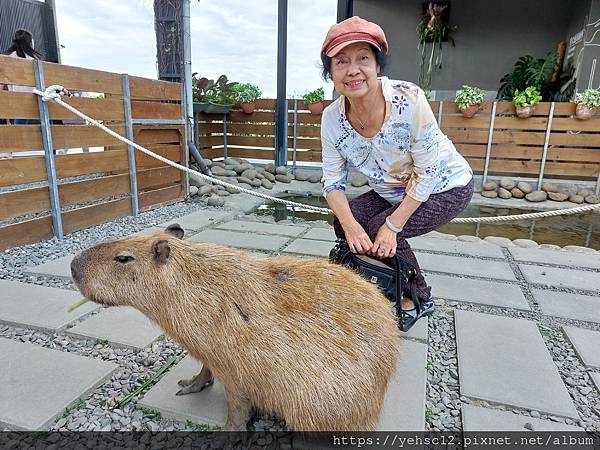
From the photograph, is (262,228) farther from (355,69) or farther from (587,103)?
(587,103)

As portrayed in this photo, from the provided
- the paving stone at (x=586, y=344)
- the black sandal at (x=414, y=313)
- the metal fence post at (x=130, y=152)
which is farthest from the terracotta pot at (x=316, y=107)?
the paving stone at (x=586, y=344)

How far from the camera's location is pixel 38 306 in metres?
2.48

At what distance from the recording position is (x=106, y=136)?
14.0ft

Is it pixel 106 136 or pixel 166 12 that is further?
pixel 166 12

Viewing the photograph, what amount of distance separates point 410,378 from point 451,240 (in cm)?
246

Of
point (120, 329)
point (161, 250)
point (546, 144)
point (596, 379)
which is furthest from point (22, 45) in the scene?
point (546, 144)

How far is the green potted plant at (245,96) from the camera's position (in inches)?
319

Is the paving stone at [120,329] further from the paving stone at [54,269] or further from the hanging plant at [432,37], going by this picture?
the hanging plant at [432,37]

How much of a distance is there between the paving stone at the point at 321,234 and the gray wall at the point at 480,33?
21.4 ft

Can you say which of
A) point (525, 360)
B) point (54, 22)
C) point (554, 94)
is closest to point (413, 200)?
point (525, 360)

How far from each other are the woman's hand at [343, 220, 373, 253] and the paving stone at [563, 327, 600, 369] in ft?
4.06

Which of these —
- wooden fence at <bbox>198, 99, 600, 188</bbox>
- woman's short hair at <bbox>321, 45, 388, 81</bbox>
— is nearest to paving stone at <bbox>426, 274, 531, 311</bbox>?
woman's short hair at <bbox>321, 45, 388, 81</bbox>

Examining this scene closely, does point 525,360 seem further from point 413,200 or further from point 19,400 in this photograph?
point 19,400

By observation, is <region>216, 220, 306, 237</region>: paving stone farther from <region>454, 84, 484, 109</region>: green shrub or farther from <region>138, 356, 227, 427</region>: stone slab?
<region>454, 84, 484, 109</region>: green shrub
